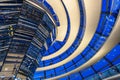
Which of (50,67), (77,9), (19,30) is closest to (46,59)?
(50,67)

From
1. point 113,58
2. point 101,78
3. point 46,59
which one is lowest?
point 101,78

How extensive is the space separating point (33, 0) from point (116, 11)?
469cm

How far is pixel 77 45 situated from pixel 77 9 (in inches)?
222

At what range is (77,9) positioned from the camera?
47.4ft

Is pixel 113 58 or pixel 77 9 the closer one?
pixel 77 9

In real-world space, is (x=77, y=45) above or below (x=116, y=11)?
above

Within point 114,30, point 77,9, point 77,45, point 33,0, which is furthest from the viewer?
point 77,45

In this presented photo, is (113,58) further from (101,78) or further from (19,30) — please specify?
(19,30)

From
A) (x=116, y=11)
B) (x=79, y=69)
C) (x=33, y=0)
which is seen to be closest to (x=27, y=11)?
(x=33, y=0)

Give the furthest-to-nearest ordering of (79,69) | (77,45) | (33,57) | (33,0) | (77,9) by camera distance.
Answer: (79,69) < (77,45) < (33,57) < (77,9) < (33,0)

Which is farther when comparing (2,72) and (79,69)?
(79,69)

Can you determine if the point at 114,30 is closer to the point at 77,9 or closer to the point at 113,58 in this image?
the point at 77,9

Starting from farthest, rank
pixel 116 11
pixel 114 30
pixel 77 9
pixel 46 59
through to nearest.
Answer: pixel 46 59, pixel 77 9, pixel 114 30, pixel 116 11

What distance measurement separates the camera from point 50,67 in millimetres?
25516
